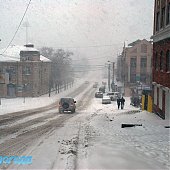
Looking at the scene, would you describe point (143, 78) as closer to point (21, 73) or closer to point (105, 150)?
point (21, 73)

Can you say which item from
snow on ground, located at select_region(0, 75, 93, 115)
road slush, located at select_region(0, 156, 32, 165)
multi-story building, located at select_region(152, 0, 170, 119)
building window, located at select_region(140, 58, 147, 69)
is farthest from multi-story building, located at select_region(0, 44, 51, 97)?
road slush, located at select_region(0, 156, 32, 165)

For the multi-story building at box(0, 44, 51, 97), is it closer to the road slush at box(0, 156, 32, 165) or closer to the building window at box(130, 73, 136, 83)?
the building window at box(130, 73, 136, 83)

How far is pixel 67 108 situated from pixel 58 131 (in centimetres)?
1240

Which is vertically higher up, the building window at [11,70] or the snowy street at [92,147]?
the building window at [11,70]

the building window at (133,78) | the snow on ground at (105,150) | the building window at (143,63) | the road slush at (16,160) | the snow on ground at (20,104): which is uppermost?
the building window at (143,63)

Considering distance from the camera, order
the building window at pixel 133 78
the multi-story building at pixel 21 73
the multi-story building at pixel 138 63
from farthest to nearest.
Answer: the building window at pixel 133 78
the multi-story building at pixel 138 63
the multi-story building at pixel 21 73

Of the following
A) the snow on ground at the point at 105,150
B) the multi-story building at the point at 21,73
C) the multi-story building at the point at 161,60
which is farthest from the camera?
the multi-story building at the point at 21,73

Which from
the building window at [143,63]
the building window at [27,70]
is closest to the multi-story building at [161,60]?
the building window at [27,70]

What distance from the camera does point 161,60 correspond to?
22.7 meters

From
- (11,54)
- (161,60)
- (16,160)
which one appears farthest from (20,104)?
(16,160)

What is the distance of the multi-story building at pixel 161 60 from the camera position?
20425 mm

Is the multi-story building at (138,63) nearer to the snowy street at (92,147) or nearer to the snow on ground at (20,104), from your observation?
the snow on ground at (20,104)

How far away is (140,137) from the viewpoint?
13.5 meters

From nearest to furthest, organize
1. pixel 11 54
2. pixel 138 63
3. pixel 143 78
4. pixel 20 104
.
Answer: pixel 20 104 < pixel 11 54 < pixel 138 63 < pixel 143 78
